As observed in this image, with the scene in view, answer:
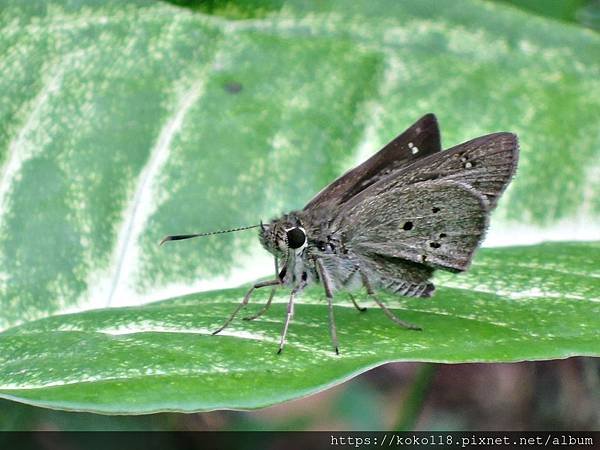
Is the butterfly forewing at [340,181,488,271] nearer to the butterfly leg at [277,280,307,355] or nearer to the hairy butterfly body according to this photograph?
the hairy butterfly body

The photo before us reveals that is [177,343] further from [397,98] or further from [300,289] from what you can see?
[397,98]

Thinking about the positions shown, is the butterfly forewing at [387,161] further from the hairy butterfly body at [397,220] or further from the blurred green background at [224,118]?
the blurred green background at [224,118]

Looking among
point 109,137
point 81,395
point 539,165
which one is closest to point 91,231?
point 109,137

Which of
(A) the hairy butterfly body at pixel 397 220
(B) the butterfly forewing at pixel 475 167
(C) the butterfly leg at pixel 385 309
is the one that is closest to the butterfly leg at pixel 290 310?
(A) the hairy butterfly body at pixel 397 220

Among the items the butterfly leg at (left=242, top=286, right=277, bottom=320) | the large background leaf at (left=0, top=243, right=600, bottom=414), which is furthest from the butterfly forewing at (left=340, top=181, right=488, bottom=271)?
the butterfly leg at (left=242, top=286, right=277, bottom=320)

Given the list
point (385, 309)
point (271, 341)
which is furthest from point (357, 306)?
point (271, 341)

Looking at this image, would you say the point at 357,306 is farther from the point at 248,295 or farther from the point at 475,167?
the point at 475,167

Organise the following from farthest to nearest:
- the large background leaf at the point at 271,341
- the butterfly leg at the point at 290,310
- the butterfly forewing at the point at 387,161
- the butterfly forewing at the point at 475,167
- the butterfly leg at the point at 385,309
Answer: the butterfly forewing at the point at 387,161 → the butterfly forewing at the point at 475,167 → the butterfly leg at the point at 385,309 → the butterfly leg at the point at 290,310 → the large background leaf at the point at 271,341
